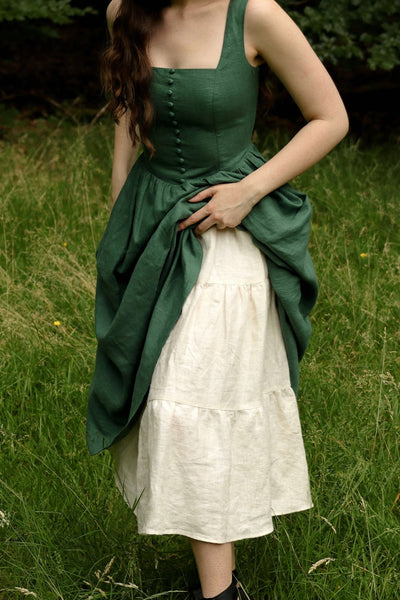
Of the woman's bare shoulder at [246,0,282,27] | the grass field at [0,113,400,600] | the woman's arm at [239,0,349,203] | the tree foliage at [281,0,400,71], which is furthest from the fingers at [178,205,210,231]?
the tree foliage at [281,0,400,71]

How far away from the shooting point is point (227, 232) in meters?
2.15

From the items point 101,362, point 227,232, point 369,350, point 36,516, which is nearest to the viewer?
point 227,232

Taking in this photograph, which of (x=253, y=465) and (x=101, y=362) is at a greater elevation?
(x=101, y=362)

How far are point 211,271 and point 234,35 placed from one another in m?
0.55

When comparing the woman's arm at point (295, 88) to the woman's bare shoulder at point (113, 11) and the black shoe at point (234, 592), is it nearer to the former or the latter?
the woman's bare shoulder at point (113, 11)

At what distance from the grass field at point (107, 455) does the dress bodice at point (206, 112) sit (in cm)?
90

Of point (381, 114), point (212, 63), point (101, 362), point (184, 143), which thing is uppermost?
point (212, 63)

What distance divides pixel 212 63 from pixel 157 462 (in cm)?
93

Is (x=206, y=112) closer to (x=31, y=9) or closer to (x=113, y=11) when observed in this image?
(x=113, y=11)

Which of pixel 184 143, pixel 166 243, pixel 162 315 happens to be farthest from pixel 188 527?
pixel 184 143

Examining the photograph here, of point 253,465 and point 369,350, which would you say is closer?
point 253,465

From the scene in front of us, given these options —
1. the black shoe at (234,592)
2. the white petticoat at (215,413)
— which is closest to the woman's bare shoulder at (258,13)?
the white petticoat at (215,413)

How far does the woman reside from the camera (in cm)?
203

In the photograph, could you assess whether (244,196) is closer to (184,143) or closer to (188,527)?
(184,143)
